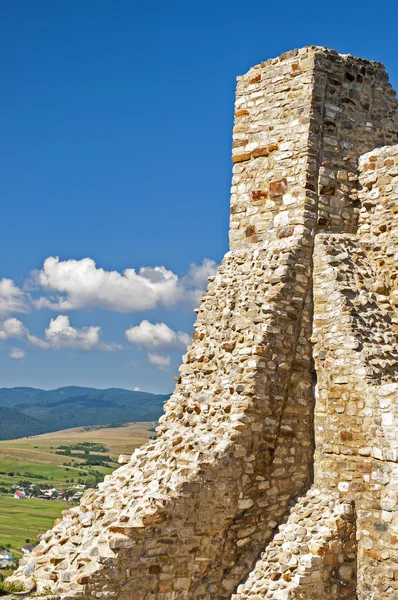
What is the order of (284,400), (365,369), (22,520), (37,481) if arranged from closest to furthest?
(365,369) → (284,400) → (22,520) → (37,481)

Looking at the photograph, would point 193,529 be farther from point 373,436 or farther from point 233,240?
point 233,240

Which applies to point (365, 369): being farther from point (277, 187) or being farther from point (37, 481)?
point (37, 481)

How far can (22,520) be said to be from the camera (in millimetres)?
39188

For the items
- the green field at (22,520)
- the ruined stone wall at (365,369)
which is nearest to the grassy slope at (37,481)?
the green field at (22,520)

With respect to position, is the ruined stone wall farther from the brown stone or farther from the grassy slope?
the grassy slope

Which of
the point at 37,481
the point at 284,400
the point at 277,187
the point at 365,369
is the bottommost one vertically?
the point at 37,481

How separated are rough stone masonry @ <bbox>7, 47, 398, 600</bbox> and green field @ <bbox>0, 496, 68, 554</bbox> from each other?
1515 cm

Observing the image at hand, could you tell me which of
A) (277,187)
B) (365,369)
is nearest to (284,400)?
(365,369)

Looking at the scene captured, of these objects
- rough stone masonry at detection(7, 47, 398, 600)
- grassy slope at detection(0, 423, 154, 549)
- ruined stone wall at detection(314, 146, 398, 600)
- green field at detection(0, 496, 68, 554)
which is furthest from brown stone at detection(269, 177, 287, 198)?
green field at detection(0, 496, 68, 554)

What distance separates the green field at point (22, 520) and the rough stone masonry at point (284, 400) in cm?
1515

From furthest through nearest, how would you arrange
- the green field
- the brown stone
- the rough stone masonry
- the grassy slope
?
the grassy slope < the green field < the brown stone < the rough stone masonry

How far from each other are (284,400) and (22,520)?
3378 centimetres

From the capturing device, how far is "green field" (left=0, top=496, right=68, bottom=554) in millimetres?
30953

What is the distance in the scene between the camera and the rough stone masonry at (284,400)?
8.33 meters
